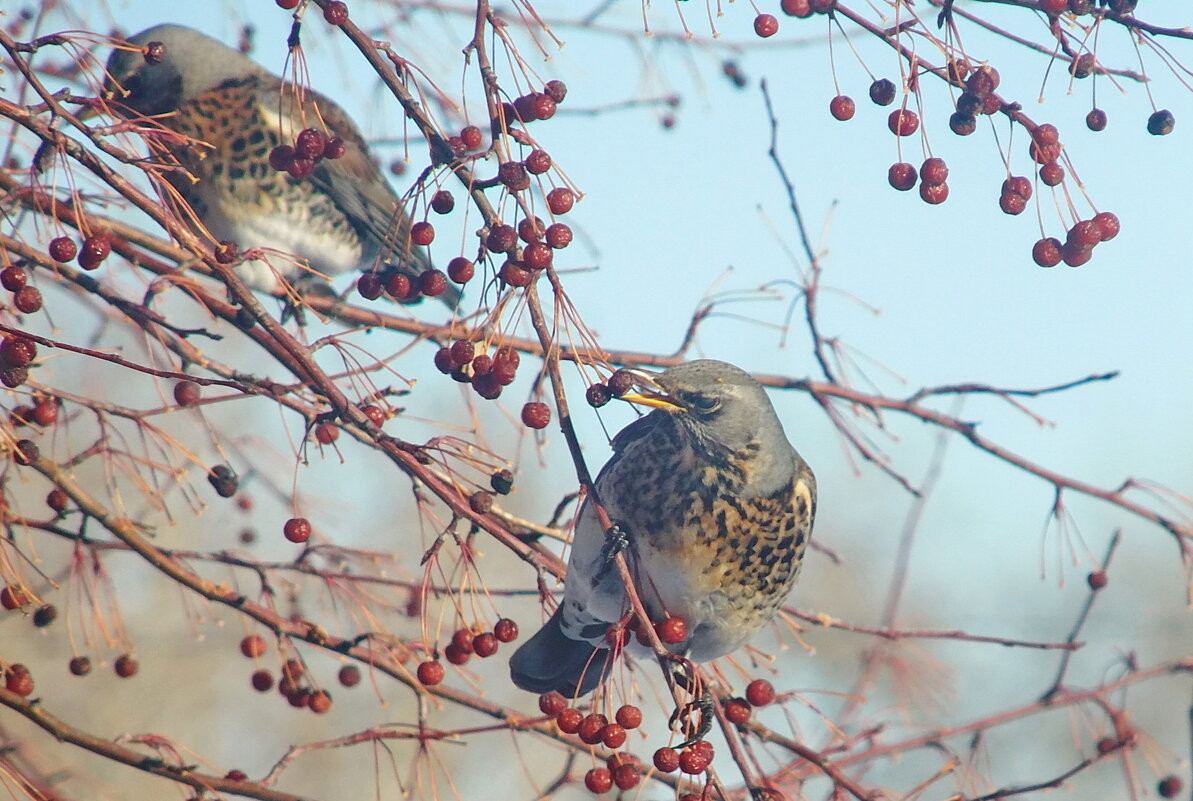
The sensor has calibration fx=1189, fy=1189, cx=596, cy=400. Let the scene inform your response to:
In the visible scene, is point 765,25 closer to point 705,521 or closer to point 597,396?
point 597,396

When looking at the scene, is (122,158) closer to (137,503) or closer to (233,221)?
(233,221)

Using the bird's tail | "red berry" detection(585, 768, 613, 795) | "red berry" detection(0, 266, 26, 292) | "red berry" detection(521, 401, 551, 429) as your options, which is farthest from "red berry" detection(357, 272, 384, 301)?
the bird's tail

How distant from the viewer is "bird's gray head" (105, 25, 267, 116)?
401 centimetres

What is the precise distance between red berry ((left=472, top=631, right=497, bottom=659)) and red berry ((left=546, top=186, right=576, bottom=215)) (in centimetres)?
84

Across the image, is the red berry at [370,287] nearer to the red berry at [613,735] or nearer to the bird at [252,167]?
the red berry at [613,735]

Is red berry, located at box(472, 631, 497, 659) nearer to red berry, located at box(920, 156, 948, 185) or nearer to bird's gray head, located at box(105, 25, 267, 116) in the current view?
red berry, located at box(920, 156, 948, 185)

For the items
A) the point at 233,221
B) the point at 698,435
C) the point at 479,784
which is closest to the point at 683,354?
the point at 698,435

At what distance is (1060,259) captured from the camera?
86.1 inches

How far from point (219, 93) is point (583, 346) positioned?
2.60m

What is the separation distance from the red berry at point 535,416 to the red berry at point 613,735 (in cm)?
53

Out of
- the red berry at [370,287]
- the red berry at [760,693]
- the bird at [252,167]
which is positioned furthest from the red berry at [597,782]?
the bird at [252,167]

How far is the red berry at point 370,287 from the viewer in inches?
86.9

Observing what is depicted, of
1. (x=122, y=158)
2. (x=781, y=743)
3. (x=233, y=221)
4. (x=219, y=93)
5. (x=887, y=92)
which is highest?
(x=219, y=93)

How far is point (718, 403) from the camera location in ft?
8.71
